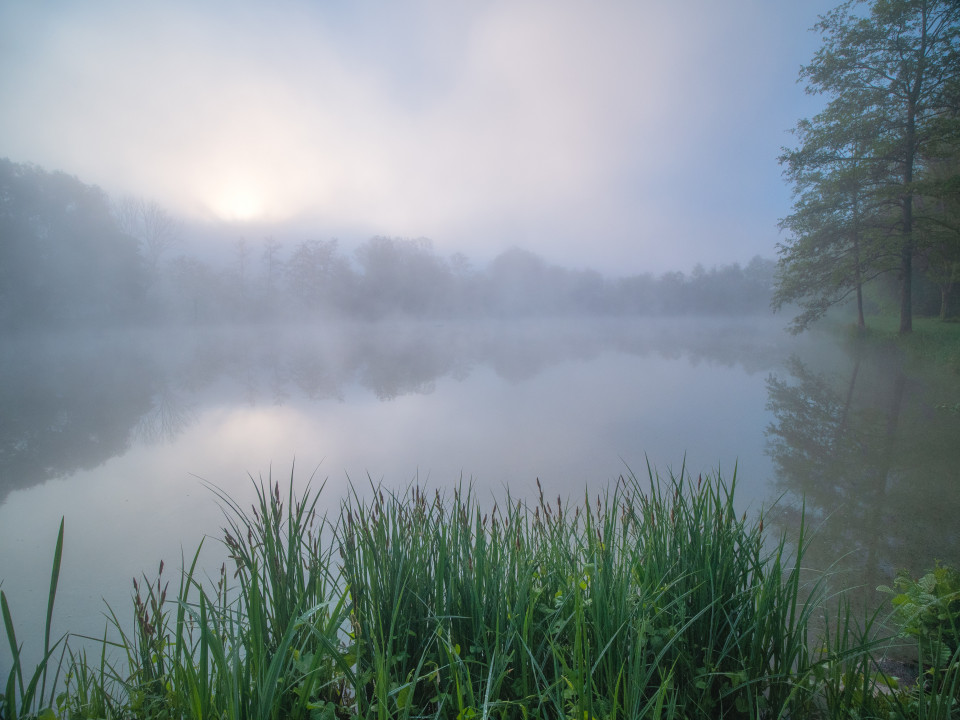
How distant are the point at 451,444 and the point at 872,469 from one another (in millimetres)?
2911

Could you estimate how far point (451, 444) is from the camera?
3881 mm

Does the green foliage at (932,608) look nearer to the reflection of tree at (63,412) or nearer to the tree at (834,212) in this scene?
the reflection of tree at (63,412)

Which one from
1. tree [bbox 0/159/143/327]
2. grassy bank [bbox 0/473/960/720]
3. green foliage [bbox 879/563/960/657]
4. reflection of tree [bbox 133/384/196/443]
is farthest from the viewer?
tree [bbox 0/159/143/327]

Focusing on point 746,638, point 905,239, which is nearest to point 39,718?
point 746,638

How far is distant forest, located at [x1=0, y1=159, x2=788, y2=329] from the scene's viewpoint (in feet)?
41.7

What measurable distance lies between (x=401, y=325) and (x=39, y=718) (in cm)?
2202

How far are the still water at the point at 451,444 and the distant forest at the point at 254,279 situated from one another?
20.3ft

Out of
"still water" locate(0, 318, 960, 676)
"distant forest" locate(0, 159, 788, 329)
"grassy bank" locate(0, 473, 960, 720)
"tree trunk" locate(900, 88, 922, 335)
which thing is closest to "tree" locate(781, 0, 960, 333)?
"tree trunk" locate(900, 88, 922, 335)

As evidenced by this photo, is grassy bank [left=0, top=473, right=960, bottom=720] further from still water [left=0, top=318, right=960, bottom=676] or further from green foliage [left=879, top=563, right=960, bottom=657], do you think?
still water [left=0, top=318, right=960, bottom=676]

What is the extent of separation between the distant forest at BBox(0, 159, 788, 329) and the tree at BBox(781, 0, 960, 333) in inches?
179

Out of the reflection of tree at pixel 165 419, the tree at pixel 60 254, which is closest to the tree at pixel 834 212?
the reflection of tree at pixel 165 419

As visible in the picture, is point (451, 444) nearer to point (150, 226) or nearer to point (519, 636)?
point (519, 636)

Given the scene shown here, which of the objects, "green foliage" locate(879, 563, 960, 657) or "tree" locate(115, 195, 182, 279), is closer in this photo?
"green foliage" locate(879, 563, 960, 657)

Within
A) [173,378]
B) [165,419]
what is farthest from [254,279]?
[165,419]
